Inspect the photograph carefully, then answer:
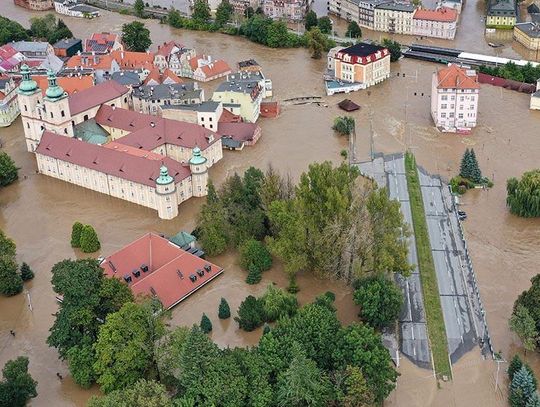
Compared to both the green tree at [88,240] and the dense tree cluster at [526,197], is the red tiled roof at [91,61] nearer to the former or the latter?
the green tree at [88,240]

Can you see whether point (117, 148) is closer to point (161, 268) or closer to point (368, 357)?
point (161, 268)

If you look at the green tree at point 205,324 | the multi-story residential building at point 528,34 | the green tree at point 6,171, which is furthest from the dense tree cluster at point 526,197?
the multi-story residential building at point 528,34

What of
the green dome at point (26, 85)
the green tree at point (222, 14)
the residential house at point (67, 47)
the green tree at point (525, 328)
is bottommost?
the green tree at point (525, 328)

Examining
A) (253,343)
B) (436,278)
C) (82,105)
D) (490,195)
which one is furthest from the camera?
(82,105)

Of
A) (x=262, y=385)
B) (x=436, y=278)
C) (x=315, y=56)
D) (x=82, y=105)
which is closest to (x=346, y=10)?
(x=315, y=56)

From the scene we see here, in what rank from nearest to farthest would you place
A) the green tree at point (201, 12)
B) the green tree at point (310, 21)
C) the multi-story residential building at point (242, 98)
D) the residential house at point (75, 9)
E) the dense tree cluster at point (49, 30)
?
1. the multi-story residential building at point (242, 98)
2. the dense tree cluster at point (49, 30)
3. the green tree at point (310, 21)
4. the green tree at point (201, 12)
5. the residential house at point (75, 9)

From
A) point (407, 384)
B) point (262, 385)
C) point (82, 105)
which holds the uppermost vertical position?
point (82, 105)

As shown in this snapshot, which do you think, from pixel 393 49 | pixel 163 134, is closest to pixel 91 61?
pixel 163 134

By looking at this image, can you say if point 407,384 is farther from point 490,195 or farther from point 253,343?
point 490,195
